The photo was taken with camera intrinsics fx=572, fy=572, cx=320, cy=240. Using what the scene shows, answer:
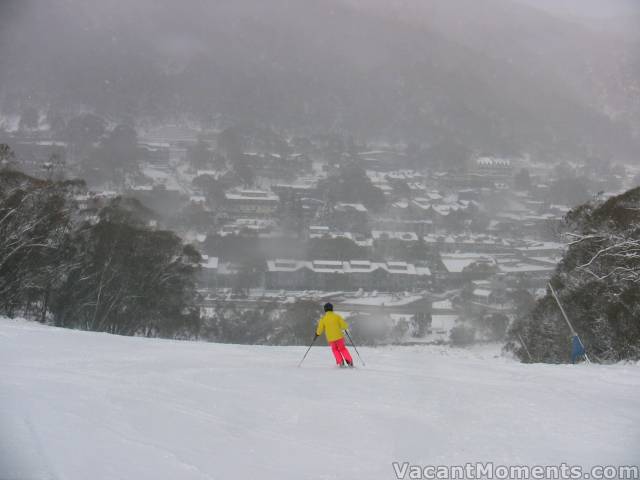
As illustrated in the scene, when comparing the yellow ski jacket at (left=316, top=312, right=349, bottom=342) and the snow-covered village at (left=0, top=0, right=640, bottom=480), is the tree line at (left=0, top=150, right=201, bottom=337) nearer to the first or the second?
the snow-covered village at (left=0, top=0, right=640, bottom=480)

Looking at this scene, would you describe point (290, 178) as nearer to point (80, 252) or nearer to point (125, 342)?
point (80, 252)

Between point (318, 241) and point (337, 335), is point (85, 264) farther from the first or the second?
point (318, 241)

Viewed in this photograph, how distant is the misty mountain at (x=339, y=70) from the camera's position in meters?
111

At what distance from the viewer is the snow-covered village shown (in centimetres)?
388

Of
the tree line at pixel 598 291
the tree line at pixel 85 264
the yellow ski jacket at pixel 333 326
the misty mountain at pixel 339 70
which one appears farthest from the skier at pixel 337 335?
the misty mountain at pixel 339 70

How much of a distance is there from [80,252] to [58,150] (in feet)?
225

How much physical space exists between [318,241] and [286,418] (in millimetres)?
58122

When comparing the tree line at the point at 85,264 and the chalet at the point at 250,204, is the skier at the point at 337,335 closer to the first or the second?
the tree line at the point at 85,264

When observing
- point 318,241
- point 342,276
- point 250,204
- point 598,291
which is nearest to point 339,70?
point 250,204

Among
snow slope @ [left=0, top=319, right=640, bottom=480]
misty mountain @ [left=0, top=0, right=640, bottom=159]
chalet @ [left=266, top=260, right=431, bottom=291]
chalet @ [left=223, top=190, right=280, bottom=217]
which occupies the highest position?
misty mountain @ [left=0, top=0, right=640, bottom=159]

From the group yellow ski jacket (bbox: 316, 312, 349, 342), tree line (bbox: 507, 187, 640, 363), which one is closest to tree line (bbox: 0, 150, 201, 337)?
yellow ski jacket (bbox: 316, 312, 349, 342)

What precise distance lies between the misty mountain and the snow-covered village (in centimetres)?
76

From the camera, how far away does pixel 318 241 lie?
205ft

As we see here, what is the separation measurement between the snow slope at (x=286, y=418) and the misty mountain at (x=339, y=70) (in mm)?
103018
